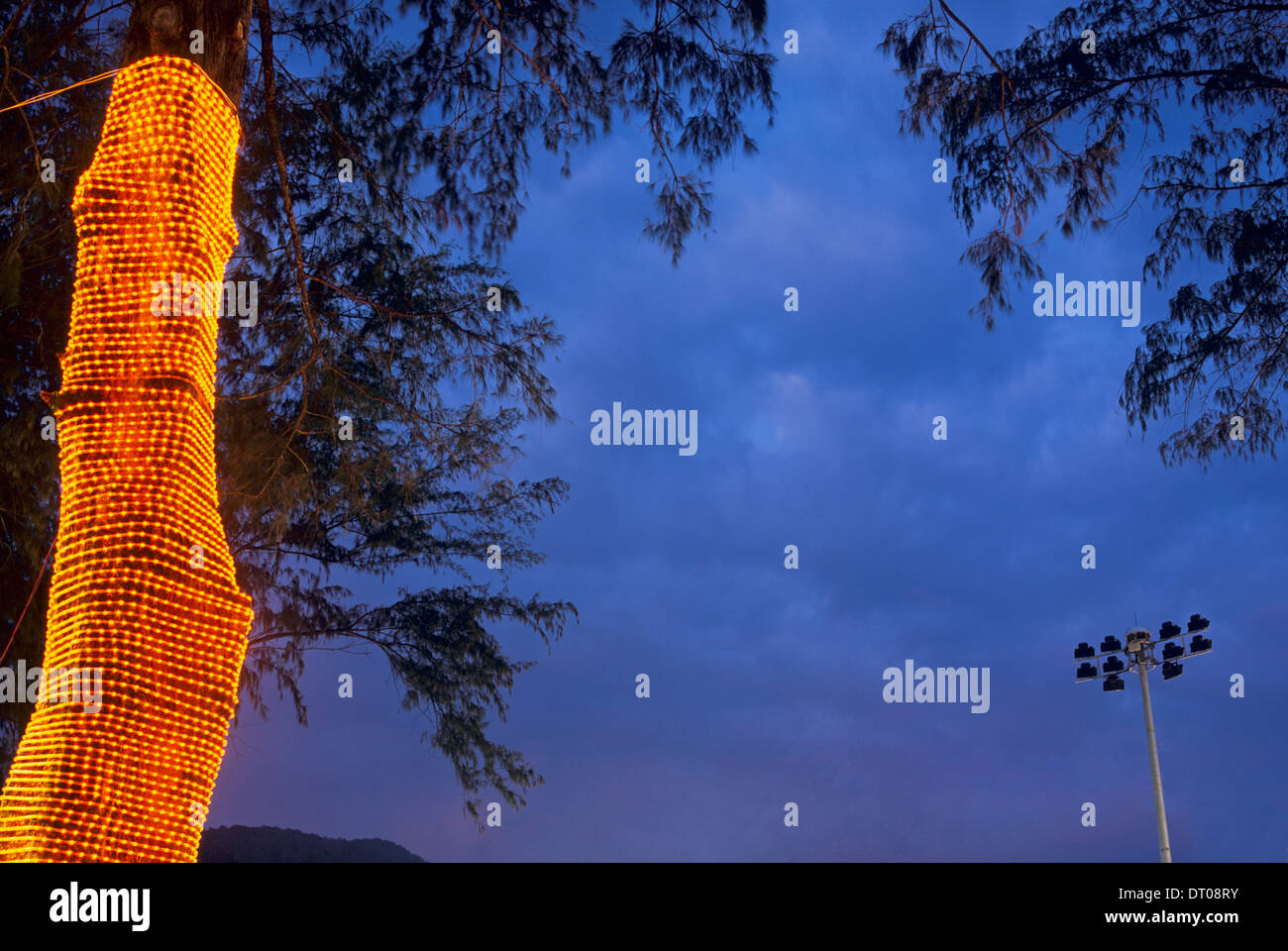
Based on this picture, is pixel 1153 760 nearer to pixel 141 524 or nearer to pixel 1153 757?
pixel 1153 757

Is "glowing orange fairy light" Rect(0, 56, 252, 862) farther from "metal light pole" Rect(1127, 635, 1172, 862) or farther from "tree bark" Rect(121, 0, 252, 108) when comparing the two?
"metal light pole" Rect(1127, 635, 1172, 862)

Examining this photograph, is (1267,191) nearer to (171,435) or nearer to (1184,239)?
(1184,239)

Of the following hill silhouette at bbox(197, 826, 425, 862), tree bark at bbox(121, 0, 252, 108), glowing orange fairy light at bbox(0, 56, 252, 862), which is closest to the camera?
glowing orange fairy light at bbox(0, 56, 252, 862)

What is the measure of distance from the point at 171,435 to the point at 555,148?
157 inches

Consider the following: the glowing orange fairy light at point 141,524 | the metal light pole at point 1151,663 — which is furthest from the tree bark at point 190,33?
the metal light pole at point 1151,663

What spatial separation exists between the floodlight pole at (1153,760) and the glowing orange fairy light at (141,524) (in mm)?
13860

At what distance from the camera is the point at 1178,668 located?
1417 cm

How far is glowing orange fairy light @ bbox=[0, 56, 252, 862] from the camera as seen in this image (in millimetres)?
3156

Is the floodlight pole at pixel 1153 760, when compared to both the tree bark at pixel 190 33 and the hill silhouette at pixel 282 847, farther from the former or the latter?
the tree bark at pixel 190 33

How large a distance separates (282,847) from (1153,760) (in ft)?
38.5

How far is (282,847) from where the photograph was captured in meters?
12.4

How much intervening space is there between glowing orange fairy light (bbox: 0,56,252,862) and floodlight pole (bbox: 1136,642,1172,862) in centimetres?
1386

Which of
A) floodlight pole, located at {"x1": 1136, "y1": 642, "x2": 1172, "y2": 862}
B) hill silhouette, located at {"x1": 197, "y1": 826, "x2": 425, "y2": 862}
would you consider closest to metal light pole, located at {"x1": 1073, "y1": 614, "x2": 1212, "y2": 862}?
floodlight pole, located at {"x1": 1136, "y1": 642, "x2": 1172, "y2": 862}
